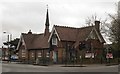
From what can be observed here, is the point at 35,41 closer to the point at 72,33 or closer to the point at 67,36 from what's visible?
the point at 72,33

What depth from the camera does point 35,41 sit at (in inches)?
2835

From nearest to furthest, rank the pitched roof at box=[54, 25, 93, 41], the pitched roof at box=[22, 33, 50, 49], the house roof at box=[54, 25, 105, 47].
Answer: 1. the house roof at box=[54, 25, 105, 47]
2. the pitched roof at box=[54, 25, 93, 41]
3. the pitched roof at box=[22, 33, 50, 49]

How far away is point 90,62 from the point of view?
167ft

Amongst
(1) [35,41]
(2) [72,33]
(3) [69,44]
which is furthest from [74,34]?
(1) [35,41]

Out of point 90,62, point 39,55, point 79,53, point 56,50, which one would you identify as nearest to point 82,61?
point 90,62

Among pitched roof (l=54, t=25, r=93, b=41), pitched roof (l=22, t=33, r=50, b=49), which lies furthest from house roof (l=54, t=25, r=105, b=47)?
pitched roof (l=22, t=33, r=50, b=49)

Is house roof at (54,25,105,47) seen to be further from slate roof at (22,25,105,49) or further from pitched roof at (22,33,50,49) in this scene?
pitched roof at (22,33,50,49)

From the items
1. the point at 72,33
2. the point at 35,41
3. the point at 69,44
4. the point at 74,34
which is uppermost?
the point at 72,33

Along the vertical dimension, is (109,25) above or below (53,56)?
above

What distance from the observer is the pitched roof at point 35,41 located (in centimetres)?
6694

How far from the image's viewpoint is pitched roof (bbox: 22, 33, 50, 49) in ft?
220

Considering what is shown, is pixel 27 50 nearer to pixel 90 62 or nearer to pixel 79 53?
pixel 79 53

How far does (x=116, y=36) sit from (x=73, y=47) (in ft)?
32.3

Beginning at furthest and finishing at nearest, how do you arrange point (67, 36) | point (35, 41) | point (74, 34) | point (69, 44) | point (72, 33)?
1. point (35, 41)
2. point (74, 34)
3. point (72, 33)
4. point (67, 36)
5. point (69, 44)
